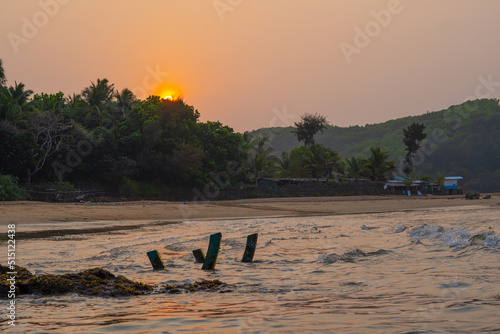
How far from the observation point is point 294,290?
6.55 metres

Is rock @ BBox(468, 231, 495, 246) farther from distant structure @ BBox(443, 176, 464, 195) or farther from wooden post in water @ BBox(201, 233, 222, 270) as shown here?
distant structure @ BBox(443, 176, 464, 195)

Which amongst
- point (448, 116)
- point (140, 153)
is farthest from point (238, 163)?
point (448, 116)

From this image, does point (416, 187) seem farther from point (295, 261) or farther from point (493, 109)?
point (493, 109)

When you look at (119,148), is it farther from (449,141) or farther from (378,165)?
(449,141)

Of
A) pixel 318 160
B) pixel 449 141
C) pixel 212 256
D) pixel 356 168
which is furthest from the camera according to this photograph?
pixel 449 141

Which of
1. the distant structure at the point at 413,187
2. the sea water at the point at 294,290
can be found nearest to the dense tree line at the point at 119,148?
the distant structure at the point at 413,187

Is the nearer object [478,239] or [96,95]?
[478,239]

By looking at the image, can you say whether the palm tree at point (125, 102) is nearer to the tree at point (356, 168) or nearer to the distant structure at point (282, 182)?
the distant structure at point (282, 182)

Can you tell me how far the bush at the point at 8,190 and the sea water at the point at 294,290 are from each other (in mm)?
18804

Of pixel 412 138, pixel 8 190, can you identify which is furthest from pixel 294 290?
pixel 412 138

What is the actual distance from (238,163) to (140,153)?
11.7 m

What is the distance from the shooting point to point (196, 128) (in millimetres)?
50156

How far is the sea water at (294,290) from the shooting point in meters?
4.53

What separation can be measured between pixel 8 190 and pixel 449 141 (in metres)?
110
